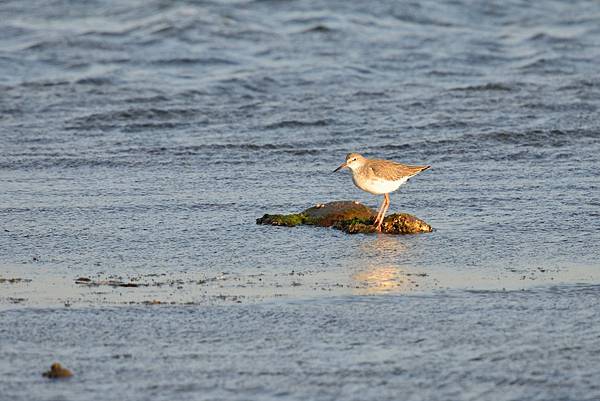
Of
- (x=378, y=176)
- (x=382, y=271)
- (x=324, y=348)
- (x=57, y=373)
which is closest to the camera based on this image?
(x=57, y=373)

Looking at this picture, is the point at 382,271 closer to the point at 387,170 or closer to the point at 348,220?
the point at 348,220

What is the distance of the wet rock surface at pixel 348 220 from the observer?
9.18 m

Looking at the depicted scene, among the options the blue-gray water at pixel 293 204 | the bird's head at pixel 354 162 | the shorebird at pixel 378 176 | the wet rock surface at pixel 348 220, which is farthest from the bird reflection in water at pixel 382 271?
the bird's head at pixel 354 162

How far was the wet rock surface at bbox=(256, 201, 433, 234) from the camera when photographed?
30.1 ft

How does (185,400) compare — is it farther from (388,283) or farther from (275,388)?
(388,283)

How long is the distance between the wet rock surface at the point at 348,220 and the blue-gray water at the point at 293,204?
0.57 ft

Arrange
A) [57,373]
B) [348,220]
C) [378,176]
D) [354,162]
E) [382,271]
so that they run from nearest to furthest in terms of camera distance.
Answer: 1. [57,373]
2. [382,271]
3. [348,220]
4. [378,176]
5. [354,162]

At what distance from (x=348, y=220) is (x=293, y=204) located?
0.89 m

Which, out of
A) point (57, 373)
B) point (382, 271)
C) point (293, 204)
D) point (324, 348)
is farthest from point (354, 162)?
point (57, 373)

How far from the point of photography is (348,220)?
9422 millimetres

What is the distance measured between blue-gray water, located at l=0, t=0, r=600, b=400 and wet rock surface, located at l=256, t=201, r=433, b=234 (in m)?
0.17

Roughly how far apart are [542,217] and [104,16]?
1464 cm

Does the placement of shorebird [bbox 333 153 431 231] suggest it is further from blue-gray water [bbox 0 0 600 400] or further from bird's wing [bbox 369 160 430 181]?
blue-gray water [bbox 0 0 600 400]

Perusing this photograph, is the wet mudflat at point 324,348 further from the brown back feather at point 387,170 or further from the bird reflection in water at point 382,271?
the brown back feather at point 387,170
